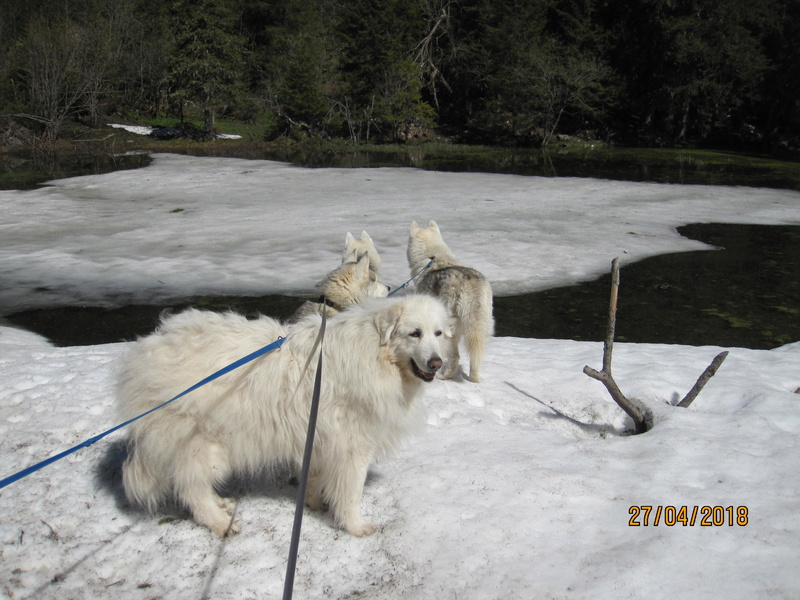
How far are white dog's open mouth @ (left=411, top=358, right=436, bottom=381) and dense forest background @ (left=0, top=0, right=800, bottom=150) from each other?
38769 millimetres

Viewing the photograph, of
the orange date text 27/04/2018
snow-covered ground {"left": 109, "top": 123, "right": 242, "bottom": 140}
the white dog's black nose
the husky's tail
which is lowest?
the orange date text 27/04/2018

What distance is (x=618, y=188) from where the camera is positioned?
70.2 feet

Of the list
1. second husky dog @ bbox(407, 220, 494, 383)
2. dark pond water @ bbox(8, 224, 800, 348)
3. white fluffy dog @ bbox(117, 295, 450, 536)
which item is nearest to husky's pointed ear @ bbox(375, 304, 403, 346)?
white fluffy dog @ bbox(117, 295, 450, 536)

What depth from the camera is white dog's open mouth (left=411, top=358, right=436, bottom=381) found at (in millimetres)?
3281

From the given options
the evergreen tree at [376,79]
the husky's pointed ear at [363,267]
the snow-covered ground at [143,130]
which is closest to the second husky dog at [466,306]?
the husky's pointed ear at [363,267]

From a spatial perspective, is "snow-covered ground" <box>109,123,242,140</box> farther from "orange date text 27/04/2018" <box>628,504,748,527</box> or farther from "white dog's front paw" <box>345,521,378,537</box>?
"orange date text 27/04/2018" <box>628,504,748,527</box>

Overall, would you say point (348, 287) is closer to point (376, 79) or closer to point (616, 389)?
point (616, 389)

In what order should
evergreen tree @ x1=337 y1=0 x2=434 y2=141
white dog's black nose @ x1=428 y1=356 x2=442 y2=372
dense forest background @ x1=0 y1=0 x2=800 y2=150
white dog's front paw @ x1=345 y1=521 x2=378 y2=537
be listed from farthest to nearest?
evergreen tree @ x1=337 y1=0 x2=434 y2=141
dense forest background @ x1=0 y1=0 x2=800 y2=150
white dog's front paw @ x1=345 y1=521 x2=378 y2=537
white dog's black nose @ x1=428 y1=356 x2=442 y2=372

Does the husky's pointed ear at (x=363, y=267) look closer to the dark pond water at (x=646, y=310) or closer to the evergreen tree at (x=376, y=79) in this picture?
→ the dark pond water at (x=646, y=310)

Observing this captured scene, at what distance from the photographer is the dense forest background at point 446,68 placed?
Answer: 3884 centimetres

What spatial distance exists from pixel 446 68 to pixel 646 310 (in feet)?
162

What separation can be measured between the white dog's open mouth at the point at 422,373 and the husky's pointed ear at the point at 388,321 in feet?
0.68

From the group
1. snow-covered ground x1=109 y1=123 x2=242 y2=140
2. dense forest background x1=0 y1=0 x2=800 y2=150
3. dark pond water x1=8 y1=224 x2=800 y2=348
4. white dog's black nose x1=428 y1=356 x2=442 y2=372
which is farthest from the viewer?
snow-covered ground x1=109 y1=123 x2=242 y2=140

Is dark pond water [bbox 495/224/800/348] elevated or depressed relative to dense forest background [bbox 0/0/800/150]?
depressed
